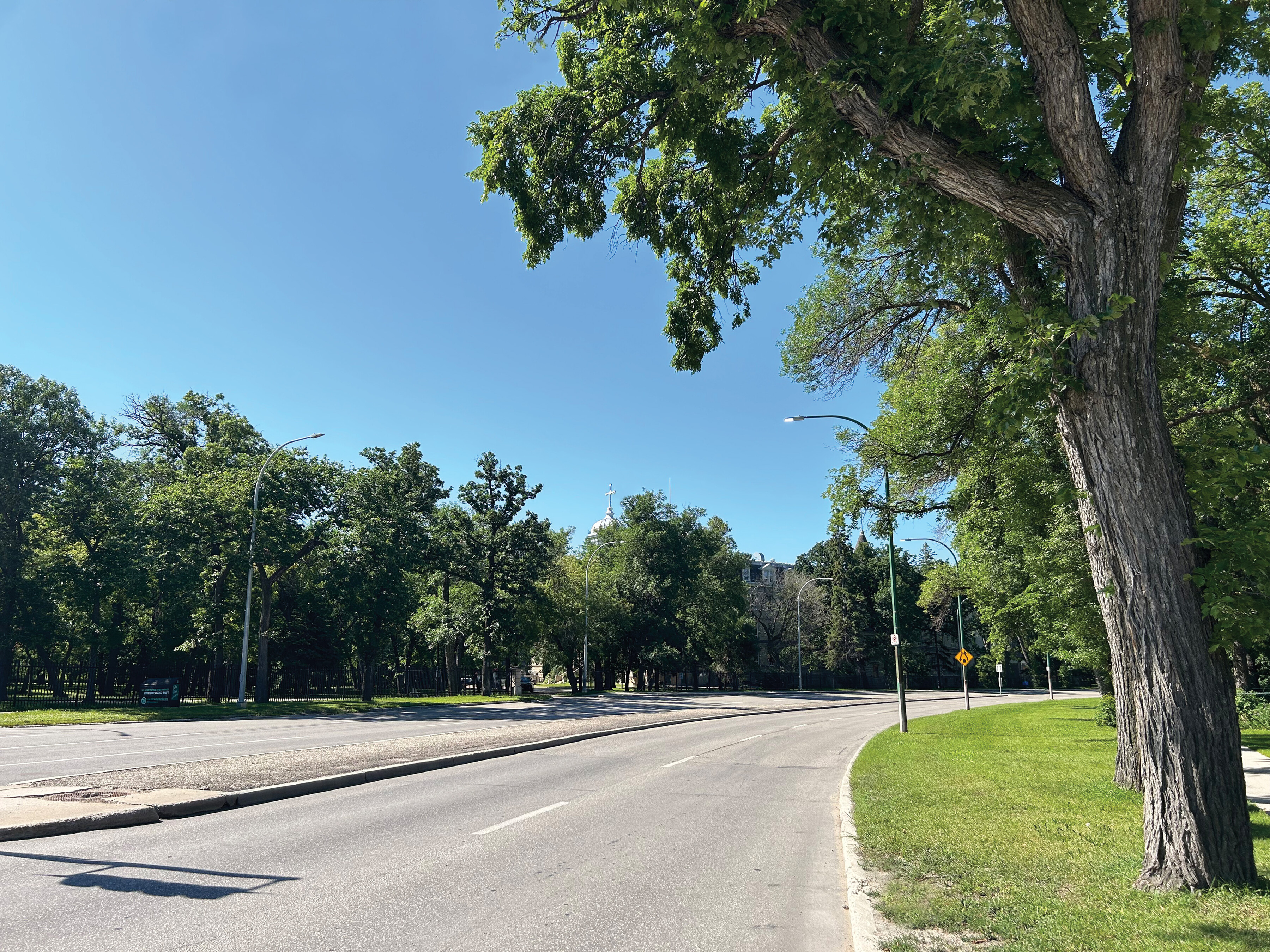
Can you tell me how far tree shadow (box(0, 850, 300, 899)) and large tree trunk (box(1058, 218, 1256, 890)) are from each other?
7.06 meters

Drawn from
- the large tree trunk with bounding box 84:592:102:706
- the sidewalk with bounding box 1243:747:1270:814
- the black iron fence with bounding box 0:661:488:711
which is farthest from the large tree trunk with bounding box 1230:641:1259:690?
the large tree trunk with bounding box 84:592:102:706

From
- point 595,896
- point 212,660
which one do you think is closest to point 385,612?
point 212,660

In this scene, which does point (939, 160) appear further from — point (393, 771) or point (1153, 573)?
point (393, 771)

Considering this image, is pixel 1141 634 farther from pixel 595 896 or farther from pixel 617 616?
pixel 617 616

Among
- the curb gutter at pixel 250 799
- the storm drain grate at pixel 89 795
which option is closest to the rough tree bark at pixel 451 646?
the curb gutter at pixel 250 799

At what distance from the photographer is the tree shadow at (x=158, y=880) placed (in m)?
5.69

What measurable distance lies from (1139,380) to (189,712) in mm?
31688

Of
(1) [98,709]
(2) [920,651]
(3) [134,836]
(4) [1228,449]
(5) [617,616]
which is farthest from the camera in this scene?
(2) [920,651]

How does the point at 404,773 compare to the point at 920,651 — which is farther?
the point at 920,651

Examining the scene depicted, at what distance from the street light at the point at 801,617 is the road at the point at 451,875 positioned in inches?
2105

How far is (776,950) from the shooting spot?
504 cm

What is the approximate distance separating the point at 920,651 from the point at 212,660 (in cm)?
6689

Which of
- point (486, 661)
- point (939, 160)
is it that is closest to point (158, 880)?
point (939, 160)

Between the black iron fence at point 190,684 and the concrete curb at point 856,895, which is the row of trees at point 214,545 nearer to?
the black iron fence at point 190,684
